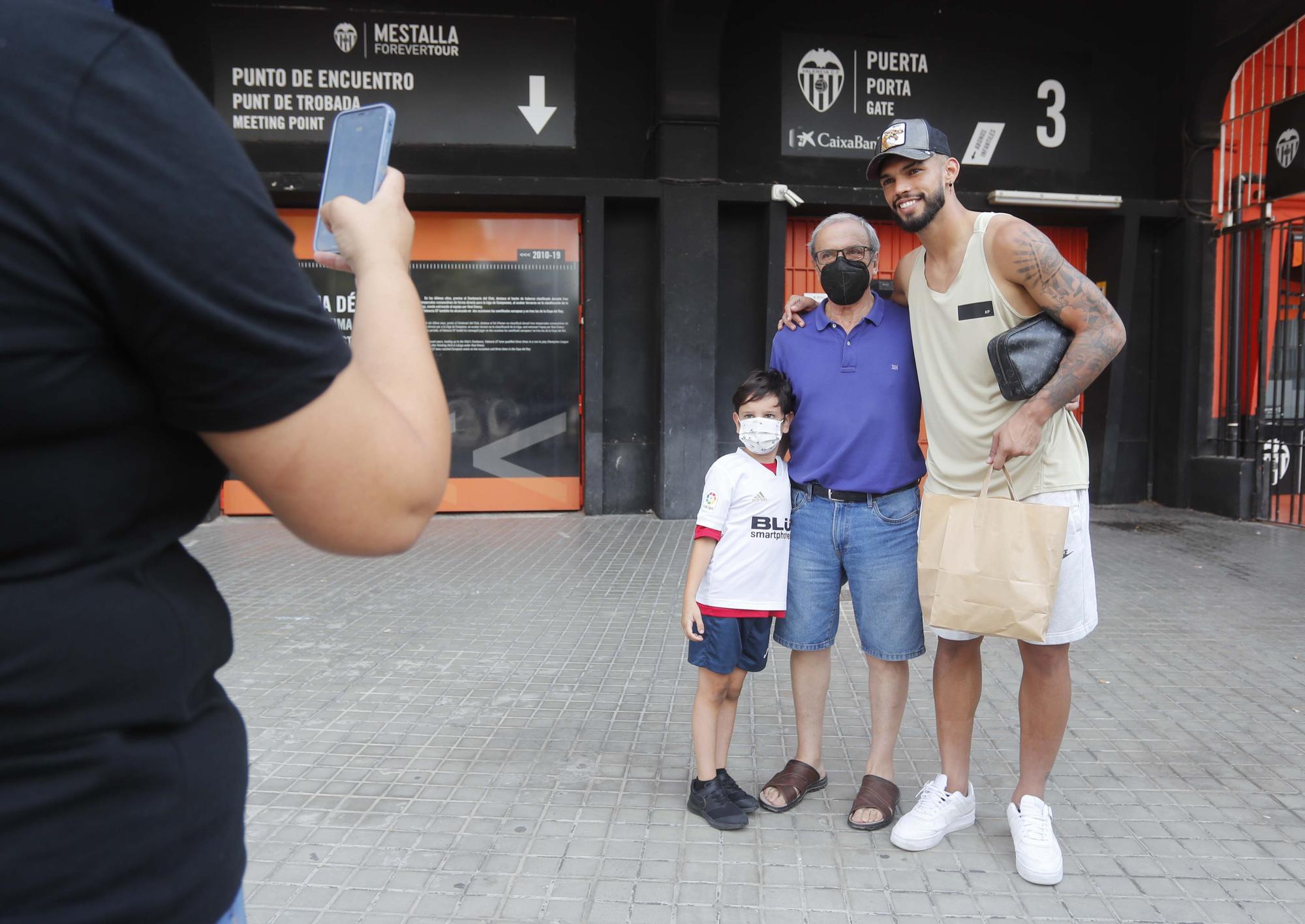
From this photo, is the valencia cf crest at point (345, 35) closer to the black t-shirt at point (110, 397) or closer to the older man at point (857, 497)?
the older man at point (857, 497)

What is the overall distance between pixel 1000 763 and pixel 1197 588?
12.3 feet

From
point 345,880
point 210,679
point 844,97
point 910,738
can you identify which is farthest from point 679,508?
point 210,679

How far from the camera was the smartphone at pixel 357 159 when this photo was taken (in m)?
1.07

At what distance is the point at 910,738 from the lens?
401 centimetres

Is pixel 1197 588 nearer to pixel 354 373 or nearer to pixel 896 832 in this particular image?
pixel 896 832

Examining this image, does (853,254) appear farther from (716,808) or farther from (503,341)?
(503,341)

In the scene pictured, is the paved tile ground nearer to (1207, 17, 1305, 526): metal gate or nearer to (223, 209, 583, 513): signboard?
(223, 209, 583, 513): signboard

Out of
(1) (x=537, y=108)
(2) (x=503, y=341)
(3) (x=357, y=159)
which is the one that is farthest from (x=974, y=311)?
(1) (x=537, y=108)

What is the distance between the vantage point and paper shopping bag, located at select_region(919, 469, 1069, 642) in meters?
2.79

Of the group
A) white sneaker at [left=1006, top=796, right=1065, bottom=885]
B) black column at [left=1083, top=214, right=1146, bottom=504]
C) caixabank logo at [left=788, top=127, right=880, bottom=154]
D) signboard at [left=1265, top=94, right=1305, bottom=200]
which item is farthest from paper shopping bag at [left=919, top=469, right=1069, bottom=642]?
signboard at [left=1265, top=94, right=1305, bottom=200]

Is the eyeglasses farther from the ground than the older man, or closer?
farther from the ground

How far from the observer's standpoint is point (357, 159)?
111 centimetres

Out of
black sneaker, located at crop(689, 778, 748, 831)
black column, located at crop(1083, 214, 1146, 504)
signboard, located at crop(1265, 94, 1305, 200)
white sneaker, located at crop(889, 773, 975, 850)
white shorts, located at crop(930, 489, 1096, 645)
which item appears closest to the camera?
white shorts, located at crop(930, 489, 1096, 645)

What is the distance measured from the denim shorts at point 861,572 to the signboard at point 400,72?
23.2ft
